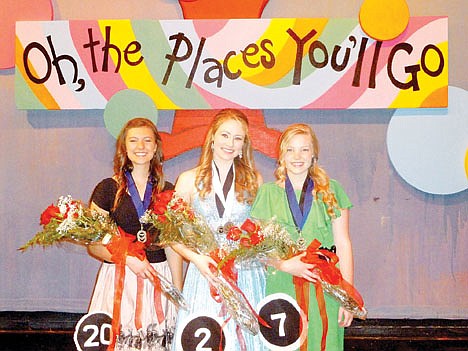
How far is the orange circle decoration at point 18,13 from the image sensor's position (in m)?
3.65

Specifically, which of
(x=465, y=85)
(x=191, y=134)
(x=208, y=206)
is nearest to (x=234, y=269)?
(x=208, y=206)

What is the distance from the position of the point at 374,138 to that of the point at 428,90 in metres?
0.42

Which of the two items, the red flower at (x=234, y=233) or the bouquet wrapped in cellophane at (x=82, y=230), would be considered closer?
the red flower at (x=234, y=233)

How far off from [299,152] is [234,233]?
486 mm

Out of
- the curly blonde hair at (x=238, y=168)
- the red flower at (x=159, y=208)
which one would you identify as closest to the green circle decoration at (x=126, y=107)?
the curly blonde hair at (x=238, y=168)

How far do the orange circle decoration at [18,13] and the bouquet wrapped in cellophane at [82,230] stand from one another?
153cm

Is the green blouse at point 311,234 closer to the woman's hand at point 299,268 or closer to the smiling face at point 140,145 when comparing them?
the woman's hand at point 299,268

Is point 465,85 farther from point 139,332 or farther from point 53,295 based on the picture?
point 53,295

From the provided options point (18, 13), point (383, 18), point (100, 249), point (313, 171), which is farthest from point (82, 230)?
point (383, 18)

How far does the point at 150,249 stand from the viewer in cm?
272

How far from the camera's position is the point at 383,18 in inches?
136

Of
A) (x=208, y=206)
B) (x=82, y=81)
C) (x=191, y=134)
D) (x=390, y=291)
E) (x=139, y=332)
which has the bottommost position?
Answer: (x=139, y=332)

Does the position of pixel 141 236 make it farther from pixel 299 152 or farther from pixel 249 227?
pixel 299 152

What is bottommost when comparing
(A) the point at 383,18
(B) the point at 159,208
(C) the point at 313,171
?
(B) the point at 159,208
